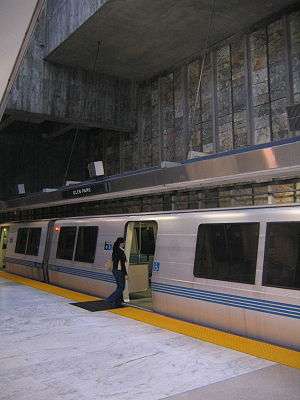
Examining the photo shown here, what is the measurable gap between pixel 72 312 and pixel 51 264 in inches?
199

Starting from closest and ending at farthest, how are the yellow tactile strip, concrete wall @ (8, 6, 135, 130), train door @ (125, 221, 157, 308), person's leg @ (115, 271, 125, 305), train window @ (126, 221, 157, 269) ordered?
1. the yellow tactile strip
2. person's leg @ (115, 271, 125, 305)
3. train door @ (125, 221, 157, 308)
4. train window @ (126, 221, 157, 269)
5. concrete wall @ (8, 6, 135, 130)

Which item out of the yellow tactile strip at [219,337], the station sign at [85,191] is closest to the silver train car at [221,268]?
the yellow tactile strip at [219,337]

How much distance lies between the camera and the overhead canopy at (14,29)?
245cm

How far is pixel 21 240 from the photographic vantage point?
16.1 meters

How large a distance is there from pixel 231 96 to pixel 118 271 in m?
8.69

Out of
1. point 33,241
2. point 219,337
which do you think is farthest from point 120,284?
point 33,241

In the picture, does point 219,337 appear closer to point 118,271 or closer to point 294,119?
point 118,271

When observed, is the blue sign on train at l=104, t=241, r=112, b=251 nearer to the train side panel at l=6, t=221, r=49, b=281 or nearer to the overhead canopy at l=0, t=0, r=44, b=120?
the train side panel at l=6, t=221, r=49, b=281

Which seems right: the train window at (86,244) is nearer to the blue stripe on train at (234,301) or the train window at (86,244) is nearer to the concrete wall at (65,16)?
the blue stripe on train at (234,301)

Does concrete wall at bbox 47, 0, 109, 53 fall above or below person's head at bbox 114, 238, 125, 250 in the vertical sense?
above

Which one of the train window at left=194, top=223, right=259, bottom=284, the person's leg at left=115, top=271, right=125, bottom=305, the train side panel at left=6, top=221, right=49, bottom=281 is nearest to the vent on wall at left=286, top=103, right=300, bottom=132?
the train window at left=194, top=223, right=259, bottom=284

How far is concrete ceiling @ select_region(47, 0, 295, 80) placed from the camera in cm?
1370

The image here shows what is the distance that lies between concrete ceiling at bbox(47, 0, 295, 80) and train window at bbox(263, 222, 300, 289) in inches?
396

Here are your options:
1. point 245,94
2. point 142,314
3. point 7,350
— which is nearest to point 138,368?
point 7,350
